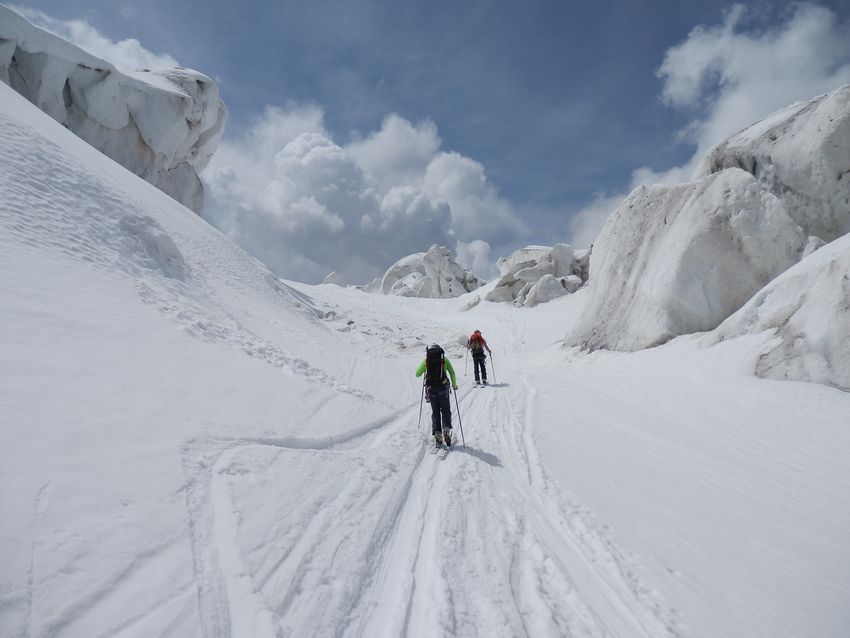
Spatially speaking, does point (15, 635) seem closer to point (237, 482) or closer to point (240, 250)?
point (237, 482)

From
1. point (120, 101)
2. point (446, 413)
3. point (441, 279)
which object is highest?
point (120, 101)

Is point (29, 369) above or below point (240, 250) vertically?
below

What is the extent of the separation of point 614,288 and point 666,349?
517cm

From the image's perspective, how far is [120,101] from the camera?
35344 mm

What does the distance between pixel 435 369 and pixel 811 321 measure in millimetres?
8293

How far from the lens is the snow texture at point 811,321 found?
7.86 metres

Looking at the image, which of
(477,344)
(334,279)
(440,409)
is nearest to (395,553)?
(440,409)

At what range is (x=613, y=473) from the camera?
237 inches

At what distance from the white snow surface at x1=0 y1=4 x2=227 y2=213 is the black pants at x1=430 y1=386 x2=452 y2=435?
42.5 metres

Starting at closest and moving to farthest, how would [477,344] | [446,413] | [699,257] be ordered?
[446,413] → [699,257] → [477,344]

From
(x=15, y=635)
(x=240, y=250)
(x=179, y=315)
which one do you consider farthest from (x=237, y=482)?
(x=240, y=250)

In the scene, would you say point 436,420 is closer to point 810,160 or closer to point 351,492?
point 351,492

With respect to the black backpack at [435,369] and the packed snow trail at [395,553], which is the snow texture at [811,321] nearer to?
the packed snow trail at [395,553]

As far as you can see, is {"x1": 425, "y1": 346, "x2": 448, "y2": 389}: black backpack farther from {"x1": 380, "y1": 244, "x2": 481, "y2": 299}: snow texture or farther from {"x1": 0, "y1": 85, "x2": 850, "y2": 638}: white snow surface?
{"x1": 380, "y1": 244, "x2": 481, "y2": 299}: snow texture
